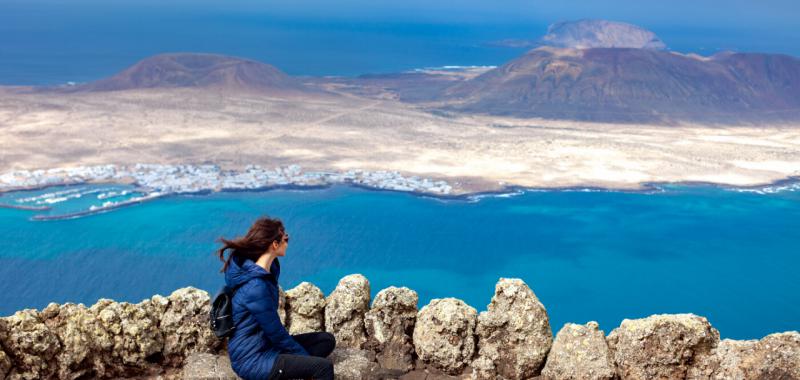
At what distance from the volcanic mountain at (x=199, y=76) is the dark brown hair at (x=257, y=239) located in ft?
291

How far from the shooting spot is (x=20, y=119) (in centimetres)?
7162

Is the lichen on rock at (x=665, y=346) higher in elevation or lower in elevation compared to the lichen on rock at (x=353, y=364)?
higher

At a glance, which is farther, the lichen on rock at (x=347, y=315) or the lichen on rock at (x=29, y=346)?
the lichen on rock at (x=347, y=315)

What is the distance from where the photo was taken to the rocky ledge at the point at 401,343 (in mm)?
6539

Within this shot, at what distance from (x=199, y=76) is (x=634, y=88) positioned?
183 ft

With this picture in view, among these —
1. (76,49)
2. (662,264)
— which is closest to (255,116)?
(662,264)

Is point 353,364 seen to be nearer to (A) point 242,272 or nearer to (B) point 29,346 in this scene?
(A) point 242,272

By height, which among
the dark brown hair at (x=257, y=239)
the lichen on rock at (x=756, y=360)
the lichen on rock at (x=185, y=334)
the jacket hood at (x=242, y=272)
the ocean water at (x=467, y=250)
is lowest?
the ocean water at (x=467, y=250)

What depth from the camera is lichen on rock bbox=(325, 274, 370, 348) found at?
762 cm

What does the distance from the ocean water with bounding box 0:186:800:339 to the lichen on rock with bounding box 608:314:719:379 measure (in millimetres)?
25307

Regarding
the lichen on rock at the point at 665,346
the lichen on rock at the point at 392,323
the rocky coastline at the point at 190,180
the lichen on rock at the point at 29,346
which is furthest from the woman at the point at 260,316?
the rocky coastline at the point at 190,180

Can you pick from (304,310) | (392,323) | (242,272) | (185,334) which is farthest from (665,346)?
(185,334)

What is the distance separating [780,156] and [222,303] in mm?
72706

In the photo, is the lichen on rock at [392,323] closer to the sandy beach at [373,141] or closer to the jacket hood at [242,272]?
the jacket hood at [242,272]
